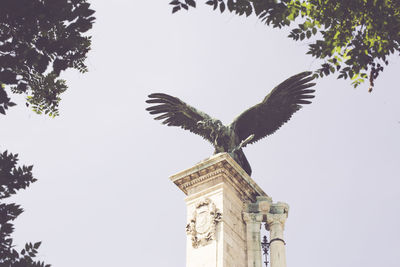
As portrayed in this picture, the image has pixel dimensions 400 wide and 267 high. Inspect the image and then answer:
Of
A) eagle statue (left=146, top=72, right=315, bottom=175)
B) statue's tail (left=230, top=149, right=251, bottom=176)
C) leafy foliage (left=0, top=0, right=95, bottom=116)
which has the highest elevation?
eagle statue (left=146, top=72, right=315, bottom=175)

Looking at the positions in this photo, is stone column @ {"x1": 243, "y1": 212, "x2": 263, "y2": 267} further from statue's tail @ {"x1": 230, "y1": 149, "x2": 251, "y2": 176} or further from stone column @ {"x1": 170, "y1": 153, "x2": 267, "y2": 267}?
statue's tail @ {"x1": 230, "y1": 149, "x2": 251, "y2": 176}

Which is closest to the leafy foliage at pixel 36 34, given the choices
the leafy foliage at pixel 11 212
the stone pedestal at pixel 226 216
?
the leafy foliage at pixel 11 212

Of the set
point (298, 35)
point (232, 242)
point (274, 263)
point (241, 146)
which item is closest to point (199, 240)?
point (232, 242)

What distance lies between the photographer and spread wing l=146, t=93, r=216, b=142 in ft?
62.5

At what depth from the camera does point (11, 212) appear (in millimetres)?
5965

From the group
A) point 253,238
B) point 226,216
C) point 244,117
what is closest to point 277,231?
point 253,238

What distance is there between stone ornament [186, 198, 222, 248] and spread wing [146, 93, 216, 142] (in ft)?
8.94

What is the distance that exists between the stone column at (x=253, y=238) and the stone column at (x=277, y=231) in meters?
0.31

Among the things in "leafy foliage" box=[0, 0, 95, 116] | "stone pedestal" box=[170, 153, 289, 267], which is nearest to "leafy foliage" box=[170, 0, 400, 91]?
"leafy foliage" box=[0, 0, 95, 116]

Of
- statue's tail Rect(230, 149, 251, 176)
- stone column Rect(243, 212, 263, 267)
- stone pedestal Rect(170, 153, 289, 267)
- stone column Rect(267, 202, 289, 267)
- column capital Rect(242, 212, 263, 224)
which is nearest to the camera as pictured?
stone pedestal Rect(170, 153, 289, 267)

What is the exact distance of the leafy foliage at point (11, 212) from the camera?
5.79m

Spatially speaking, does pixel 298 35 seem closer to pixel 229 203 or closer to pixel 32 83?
pixel 32 83

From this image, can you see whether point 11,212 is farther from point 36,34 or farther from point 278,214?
point 278,214

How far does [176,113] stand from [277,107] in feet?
9.65
